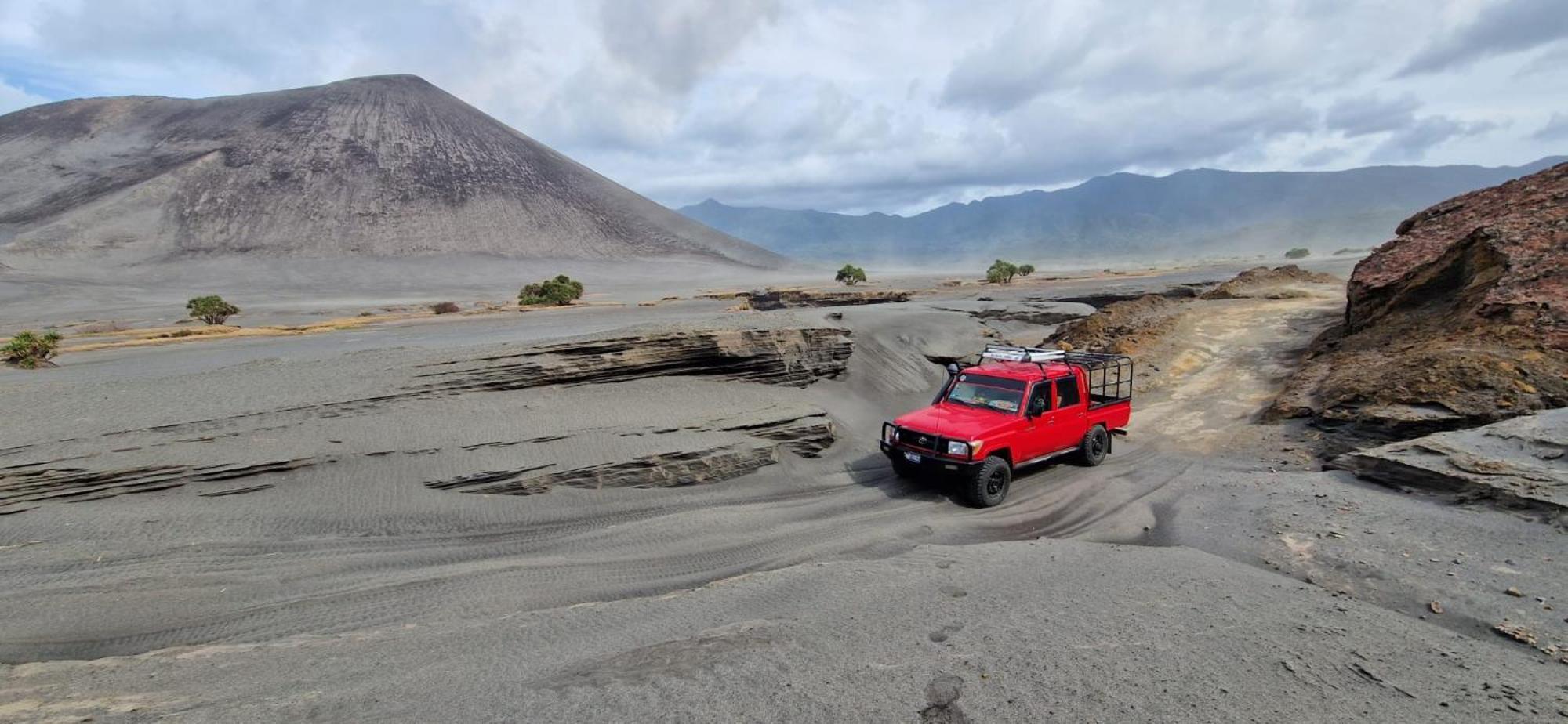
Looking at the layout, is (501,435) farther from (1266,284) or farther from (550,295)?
(550,295)

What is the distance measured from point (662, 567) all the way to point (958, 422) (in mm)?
4622

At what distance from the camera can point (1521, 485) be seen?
24.5 feet

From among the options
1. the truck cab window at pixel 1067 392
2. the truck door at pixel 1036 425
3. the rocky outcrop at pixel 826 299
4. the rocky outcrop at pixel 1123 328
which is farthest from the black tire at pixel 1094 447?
the rocky outcrop at pixel 826 299

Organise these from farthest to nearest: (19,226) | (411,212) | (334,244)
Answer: (411,212) → (334,244) → (19,226)

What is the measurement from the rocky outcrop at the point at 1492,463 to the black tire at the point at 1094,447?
3.14 m

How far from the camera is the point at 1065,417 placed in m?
10.3

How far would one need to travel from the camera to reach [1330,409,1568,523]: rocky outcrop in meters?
7.34

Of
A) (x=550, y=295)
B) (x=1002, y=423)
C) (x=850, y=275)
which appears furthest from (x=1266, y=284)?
(x=850, y=275)

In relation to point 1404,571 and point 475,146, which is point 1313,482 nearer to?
point 1404,571

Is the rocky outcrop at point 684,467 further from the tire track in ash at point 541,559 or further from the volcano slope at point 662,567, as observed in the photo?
the tire track in ash at point 541,559

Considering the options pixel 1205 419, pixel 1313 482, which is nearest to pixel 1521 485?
pixel 1313 482

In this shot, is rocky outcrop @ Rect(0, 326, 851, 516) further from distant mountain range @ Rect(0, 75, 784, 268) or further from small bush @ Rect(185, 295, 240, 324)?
distant mountain range @ Rect(0, 75, 784, 268)

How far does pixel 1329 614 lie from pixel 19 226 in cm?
16314

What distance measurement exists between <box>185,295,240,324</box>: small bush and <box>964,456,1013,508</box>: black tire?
4910 centimetres
